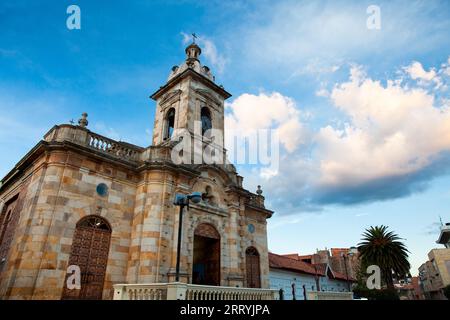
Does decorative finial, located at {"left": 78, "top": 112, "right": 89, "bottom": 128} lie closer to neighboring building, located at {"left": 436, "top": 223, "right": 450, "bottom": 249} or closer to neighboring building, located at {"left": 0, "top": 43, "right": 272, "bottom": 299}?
neighboring building, located at {"left": 0, "top": 43, "right": 272, "bottom": 299}

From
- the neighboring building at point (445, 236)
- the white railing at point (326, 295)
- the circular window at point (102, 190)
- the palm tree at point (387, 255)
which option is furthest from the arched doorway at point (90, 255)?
the neighboring building at point (445, 236)

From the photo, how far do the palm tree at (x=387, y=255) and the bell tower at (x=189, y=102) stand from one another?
21.8 metres

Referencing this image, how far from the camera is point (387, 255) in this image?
31828 mm

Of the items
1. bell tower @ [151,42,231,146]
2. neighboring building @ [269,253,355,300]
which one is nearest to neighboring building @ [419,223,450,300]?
neighboring building @ [269,253,355,300]

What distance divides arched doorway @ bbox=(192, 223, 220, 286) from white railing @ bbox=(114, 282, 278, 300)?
4.74 m

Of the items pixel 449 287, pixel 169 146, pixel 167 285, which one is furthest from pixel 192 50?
pixel 449 287

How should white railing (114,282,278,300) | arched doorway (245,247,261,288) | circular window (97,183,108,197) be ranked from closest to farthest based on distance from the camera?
white railing (114,282,278,300)
circular window (97,183,108,197)
arched doorway (245,247,261,288)

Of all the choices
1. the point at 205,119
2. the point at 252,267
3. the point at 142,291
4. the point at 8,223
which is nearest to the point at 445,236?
the point at 252,267

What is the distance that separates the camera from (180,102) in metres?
22.0

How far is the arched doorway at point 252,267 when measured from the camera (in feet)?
66.3

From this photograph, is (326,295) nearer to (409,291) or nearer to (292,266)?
(292,266)

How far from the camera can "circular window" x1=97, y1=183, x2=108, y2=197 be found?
15.3 metres

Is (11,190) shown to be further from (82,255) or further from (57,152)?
(82,255)

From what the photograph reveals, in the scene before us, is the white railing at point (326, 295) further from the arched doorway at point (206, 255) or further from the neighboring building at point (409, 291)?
the neighboring building at point (409, 291)
